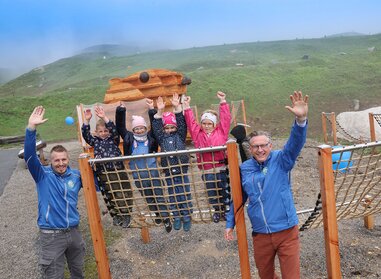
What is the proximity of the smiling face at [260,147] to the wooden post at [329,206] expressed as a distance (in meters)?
0.41

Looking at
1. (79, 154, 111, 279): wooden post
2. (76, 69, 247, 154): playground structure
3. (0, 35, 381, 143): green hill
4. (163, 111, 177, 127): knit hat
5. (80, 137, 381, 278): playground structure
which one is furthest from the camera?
(0, 35, 381, 143): green hill

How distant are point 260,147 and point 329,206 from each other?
718 millimetres

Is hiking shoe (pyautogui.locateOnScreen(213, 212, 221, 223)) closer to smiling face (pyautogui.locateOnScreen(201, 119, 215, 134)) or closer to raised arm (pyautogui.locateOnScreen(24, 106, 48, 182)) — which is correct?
smiling face (pyautogui.locateOnScreen(201, 119, 215, 134))

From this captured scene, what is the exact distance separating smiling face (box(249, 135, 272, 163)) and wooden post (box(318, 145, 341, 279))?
0.41m

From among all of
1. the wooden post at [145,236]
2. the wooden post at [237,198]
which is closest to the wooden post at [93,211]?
the wooden post at [237,198]

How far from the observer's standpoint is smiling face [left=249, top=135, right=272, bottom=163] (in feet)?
10.4

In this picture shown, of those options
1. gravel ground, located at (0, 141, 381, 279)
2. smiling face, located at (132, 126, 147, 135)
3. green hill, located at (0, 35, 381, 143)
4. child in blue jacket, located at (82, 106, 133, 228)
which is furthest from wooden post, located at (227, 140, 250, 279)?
green hill, located at (0, 35, 381, 143)

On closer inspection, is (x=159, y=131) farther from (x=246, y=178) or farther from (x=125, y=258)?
(x=125, y=258)

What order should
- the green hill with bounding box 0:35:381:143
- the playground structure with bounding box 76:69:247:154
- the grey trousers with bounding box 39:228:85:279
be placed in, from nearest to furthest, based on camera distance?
1. the grey trousers with bounding box 39:228:85:279
2. the playground structure with bounding box 76:69:247:154
3. the green hill with bounding box 0:35:381:143

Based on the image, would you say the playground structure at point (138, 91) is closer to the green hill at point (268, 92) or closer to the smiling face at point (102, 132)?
the smiling face at point (102, 132)

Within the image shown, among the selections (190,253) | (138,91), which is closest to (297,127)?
(190,253)

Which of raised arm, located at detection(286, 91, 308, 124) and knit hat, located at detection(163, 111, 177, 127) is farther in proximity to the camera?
knit hat, located at detection(163, 111, 177, 127)

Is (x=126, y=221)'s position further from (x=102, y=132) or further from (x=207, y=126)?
(x=207, y=126)

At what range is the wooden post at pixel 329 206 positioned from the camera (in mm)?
3043
